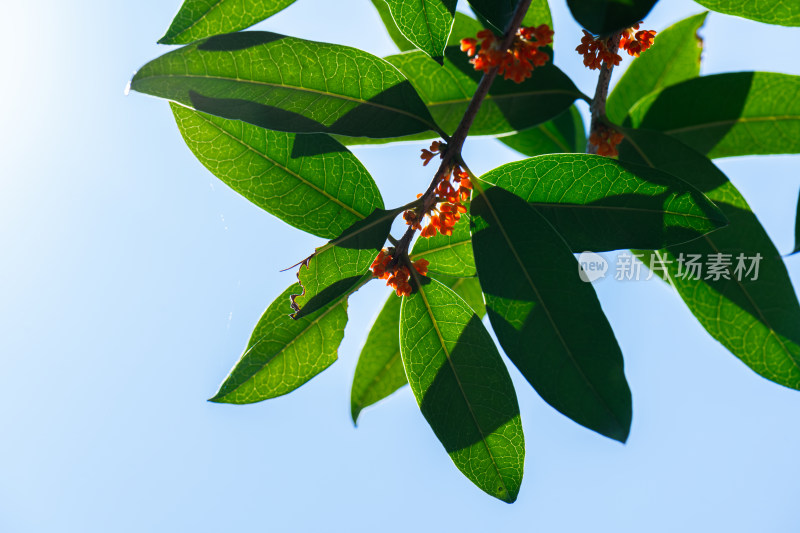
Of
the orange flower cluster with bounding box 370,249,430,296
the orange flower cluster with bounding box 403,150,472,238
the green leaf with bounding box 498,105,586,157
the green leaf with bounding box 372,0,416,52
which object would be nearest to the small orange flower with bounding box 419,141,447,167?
the orange flower cluster with bounding box 403,150,472,238

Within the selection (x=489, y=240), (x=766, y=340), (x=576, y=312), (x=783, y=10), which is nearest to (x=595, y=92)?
(x=783, y=10)

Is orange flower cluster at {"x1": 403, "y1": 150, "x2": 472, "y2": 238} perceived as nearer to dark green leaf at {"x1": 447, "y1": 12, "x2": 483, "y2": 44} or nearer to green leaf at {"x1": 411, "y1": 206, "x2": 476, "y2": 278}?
green leaf at {"x1": 411, "y1": 206, "x2": 476, "y2": 278}

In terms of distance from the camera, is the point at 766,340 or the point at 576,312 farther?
the point at 766,340

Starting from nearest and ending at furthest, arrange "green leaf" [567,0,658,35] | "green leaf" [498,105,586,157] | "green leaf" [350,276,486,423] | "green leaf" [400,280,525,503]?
1. "green leaf" [567,0,658,35]
2. "green leaf" [400,280,525,503]
3. "green leaf" [350,276,486,423]
4. "green leaf" [498,105,586,157]

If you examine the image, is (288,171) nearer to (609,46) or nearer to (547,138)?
Answer: (609,46)

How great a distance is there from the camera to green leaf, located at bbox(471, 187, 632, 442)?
4.57 feet

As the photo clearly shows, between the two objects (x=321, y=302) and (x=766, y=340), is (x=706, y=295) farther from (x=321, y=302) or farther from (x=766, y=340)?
(x=321, y=302)

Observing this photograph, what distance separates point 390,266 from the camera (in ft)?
5.44

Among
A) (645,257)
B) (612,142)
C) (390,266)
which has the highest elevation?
(612,142)

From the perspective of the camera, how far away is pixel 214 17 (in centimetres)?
150

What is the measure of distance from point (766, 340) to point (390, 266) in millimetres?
1240

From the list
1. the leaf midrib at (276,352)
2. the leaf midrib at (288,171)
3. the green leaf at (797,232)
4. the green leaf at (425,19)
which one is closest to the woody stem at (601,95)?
the green leaf at (425,19)

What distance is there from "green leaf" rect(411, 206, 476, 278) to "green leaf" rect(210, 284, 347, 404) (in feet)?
1.02

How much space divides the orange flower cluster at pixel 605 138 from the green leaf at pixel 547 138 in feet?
1.57
